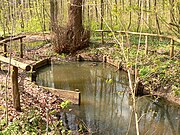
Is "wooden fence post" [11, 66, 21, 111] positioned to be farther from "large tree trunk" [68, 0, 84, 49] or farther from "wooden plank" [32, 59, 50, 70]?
"large tree trunk" [68, 0, 84, 49]

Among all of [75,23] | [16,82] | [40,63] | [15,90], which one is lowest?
[40,63]

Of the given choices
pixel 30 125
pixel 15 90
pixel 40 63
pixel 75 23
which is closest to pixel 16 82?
pixel 15 90

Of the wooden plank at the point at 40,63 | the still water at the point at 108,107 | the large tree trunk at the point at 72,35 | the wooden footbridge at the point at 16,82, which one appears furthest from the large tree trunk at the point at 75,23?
the still water at the point at 108,107

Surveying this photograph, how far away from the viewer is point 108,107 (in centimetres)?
722

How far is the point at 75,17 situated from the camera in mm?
13484

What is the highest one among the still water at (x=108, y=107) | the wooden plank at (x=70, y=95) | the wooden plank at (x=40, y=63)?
the wooden plank at (x=40, y=63)

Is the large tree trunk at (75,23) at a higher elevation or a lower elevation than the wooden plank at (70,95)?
higher

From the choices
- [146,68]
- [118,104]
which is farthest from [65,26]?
[118,104]

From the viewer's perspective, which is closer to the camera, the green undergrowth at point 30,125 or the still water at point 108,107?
the green undergrowth at point 30,125

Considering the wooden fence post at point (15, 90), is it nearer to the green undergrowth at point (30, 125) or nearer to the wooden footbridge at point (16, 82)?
the wooden footbridge at point (16, 82)

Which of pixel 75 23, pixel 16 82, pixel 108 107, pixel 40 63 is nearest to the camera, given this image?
pixel 16 82

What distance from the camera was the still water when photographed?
593 cm

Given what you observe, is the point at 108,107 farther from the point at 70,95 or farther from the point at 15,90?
the point at 15,90

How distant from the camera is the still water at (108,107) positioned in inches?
233
